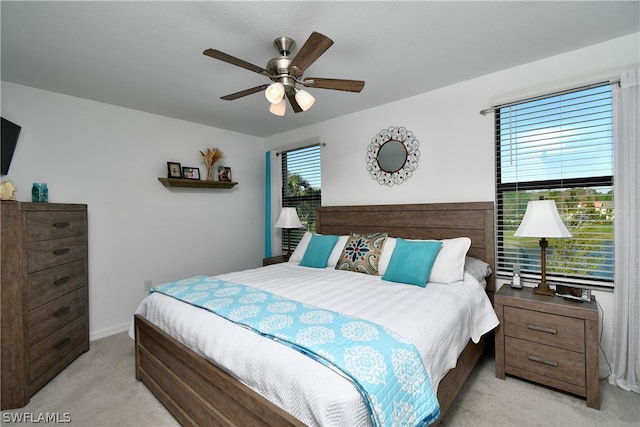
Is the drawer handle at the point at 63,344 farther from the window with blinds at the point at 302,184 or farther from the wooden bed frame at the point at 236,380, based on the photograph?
the window with blinds at the point at 302,184

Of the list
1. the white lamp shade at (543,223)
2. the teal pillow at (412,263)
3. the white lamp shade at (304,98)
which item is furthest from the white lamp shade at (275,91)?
the white lamp shade at (543,223)

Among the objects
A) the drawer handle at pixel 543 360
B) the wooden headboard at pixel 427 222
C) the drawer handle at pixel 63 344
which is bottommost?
the drawer handle at pixel 63 344

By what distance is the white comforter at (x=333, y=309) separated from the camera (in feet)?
3.37

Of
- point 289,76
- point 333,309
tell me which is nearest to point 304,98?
point 289,76

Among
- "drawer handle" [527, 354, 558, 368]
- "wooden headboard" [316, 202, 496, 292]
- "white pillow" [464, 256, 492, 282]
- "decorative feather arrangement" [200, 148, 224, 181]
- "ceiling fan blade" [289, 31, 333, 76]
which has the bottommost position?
"drawer handle" [527, 354, 558, 368]

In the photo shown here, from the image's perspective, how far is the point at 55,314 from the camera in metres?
2.30

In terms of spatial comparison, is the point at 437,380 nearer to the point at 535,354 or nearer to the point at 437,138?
the point at 535,354

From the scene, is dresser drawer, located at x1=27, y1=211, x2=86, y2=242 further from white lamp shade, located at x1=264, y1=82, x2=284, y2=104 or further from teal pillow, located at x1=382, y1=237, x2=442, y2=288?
teal pillow, located at x1=382, y1=237, x2=442, y2=288

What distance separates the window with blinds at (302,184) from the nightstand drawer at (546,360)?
105 inches

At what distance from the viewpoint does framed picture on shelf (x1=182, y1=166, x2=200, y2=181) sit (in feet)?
11.9

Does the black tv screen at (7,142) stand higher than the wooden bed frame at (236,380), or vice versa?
the black tv screen at (7,142)

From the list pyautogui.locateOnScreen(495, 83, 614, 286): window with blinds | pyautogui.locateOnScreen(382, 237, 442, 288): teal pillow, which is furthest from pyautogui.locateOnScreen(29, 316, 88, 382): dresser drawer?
pyautogui.locateOnScreen(495, 83, 614, 286): window with blinds

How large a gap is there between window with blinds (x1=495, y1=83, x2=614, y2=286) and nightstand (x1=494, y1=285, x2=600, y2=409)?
361 mm

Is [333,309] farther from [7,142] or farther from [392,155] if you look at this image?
[7,142]
